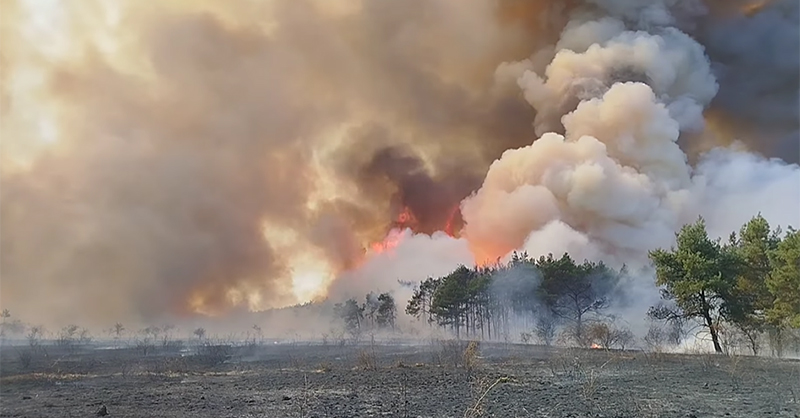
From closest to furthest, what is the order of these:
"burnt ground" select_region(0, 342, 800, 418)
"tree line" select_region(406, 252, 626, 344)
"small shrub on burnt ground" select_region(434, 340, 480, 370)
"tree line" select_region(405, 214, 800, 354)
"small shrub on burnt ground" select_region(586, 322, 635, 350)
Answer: "burnt ground" select_region(0, 342, 800, 418) < "small shrub on burnt ground" select_region(434, 340, 480, 370) < "tree line" select_region(405, 214, 800, 354) < "small shrub on burnt ground" select_region(586, 322, 635, 350) < "tree line" select_region(406, 252, 626, 344)

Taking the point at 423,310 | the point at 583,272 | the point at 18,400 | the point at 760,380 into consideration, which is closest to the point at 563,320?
the point at 583,272

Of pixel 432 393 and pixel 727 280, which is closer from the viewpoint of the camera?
pixel 432 393

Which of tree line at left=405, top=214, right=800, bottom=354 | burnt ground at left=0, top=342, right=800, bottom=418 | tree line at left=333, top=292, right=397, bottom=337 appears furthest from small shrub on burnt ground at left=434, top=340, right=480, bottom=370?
tree line at left=333, top=292, right=397, bottom=337

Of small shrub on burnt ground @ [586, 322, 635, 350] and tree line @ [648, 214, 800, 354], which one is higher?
tree line @ [648, 214, 800, 354]

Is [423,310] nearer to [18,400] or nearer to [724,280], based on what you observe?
[724,280]

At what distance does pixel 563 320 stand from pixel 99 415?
46131 millimetres

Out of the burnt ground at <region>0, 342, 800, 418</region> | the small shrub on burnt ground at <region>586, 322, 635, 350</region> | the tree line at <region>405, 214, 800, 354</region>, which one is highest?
the tree line at <region>405, 214, 800, 354</region>

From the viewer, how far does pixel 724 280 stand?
27.3 meters

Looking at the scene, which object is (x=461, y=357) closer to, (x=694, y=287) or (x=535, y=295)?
(x=694, y=287)

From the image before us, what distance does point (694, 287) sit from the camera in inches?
1084

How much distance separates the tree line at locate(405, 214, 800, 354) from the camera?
77.8 feet

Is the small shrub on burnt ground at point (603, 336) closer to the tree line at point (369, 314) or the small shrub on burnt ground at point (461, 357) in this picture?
the small shrub on burnt ground at point (461, 357)

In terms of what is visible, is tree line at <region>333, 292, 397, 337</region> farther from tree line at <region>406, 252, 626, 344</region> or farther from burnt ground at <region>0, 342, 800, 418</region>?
burnt ground at <region>0, 342, 800, 418</region>

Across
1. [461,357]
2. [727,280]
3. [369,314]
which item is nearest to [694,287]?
[727,280]
